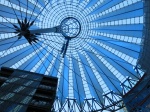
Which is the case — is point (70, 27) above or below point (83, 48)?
above

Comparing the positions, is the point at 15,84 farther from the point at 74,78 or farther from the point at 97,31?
the point at 97,31

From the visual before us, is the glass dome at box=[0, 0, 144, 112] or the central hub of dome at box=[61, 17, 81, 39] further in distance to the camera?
the central hub of dome at box=[61, 17, 81, 39]

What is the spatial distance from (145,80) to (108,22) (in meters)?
9.85

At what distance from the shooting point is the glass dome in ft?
96.0

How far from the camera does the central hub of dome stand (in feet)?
119

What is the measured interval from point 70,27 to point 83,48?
14.5ft

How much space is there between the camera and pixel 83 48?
116ft

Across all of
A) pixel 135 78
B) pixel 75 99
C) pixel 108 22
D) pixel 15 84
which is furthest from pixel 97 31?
pixel 15 84

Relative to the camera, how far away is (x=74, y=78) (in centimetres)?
3381

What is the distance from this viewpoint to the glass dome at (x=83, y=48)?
96.0ft

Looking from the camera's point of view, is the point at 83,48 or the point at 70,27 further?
the point at 70,27

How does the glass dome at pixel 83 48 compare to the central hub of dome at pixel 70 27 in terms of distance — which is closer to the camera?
the glass dome at pixel 83 48

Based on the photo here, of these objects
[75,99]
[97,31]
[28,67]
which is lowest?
[75,99]

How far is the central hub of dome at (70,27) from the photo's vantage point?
119 feet
